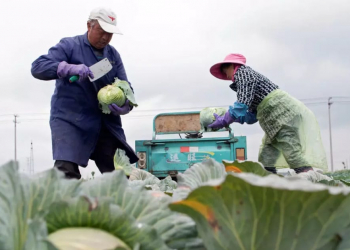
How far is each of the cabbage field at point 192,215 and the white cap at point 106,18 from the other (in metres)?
3.03

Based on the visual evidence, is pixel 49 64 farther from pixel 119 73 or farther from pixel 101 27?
pixel 119 73

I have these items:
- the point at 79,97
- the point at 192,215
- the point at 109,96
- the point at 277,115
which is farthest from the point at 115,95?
the point at 192,215

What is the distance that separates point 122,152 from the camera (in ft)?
12.9

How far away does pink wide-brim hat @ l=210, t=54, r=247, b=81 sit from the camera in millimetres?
3739

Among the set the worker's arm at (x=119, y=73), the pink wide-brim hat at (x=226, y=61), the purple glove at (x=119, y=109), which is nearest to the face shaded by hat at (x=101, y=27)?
the worker's arm at (x=119, y=73)

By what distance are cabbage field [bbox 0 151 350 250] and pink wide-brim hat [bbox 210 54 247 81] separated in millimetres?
3221

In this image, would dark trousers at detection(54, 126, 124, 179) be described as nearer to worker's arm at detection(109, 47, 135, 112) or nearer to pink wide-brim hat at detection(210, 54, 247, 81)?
worker's arm at detection(109, 47, 135, 112)

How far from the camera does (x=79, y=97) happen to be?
3.58 m

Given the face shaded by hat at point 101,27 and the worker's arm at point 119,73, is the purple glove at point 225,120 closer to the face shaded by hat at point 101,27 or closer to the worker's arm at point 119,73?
the worker's arm at point 119,73

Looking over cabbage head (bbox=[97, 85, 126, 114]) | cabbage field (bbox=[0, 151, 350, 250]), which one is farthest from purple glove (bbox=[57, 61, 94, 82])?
cabbage field (bbox=[0, 151, 350, 250])

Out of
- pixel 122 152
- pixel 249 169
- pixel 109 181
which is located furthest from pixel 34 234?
pixel 122 152

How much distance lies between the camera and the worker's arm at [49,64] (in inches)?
129

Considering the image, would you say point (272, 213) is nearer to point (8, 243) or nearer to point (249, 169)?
point (8, 243)

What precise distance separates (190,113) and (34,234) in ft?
29.7
